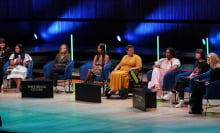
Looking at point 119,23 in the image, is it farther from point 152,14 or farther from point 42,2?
point 42,2

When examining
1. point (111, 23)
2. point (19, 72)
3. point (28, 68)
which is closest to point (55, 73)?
point (28, 68)

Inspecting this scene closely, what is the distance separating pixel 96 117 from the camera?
9203 mm

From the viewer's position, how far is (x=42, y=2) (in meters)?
17.2

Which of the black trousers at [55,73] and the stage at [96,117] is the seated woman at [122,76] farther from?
the black trousers at [55,73]

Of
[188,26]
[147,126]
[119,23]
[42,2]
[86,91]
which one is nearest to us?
[147,126]

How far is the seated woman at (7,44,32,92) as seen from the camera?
12117mm

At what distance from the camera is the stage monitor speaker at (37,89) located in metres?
11.3

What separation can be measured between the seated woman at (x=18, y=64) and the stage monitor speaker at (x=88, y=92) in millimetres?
1753

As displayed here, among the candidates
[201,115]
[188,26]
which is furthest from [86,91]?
[188,26]

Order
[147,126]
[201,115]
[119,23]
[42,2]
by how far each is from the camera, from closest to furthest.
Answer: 1. [147,126]
2. [201,115]
3. [119,23]
4. [42,2]

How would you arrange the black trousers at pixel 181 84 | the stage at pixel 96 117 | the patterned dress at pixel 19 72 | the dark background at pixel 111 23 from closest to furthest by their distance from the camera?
the stage at pixel 96 117 → the black trousers at pixel 181 84 → the patterned dress at pixel 19 72 → the dark background at pixel 111 23

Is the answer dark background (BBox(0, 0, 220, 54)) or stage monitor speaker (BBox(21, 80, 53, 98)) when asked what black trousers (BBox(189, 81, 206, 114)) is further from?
dark background (BBox(0, 0, 220, 54))

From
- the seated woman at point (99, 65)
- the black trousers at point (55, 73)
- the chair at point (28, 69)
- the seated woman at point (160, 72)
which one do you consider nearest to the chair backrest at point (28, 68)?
A: the chair at point (28, 69)

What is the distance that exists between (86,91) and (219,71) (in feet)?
8.21
